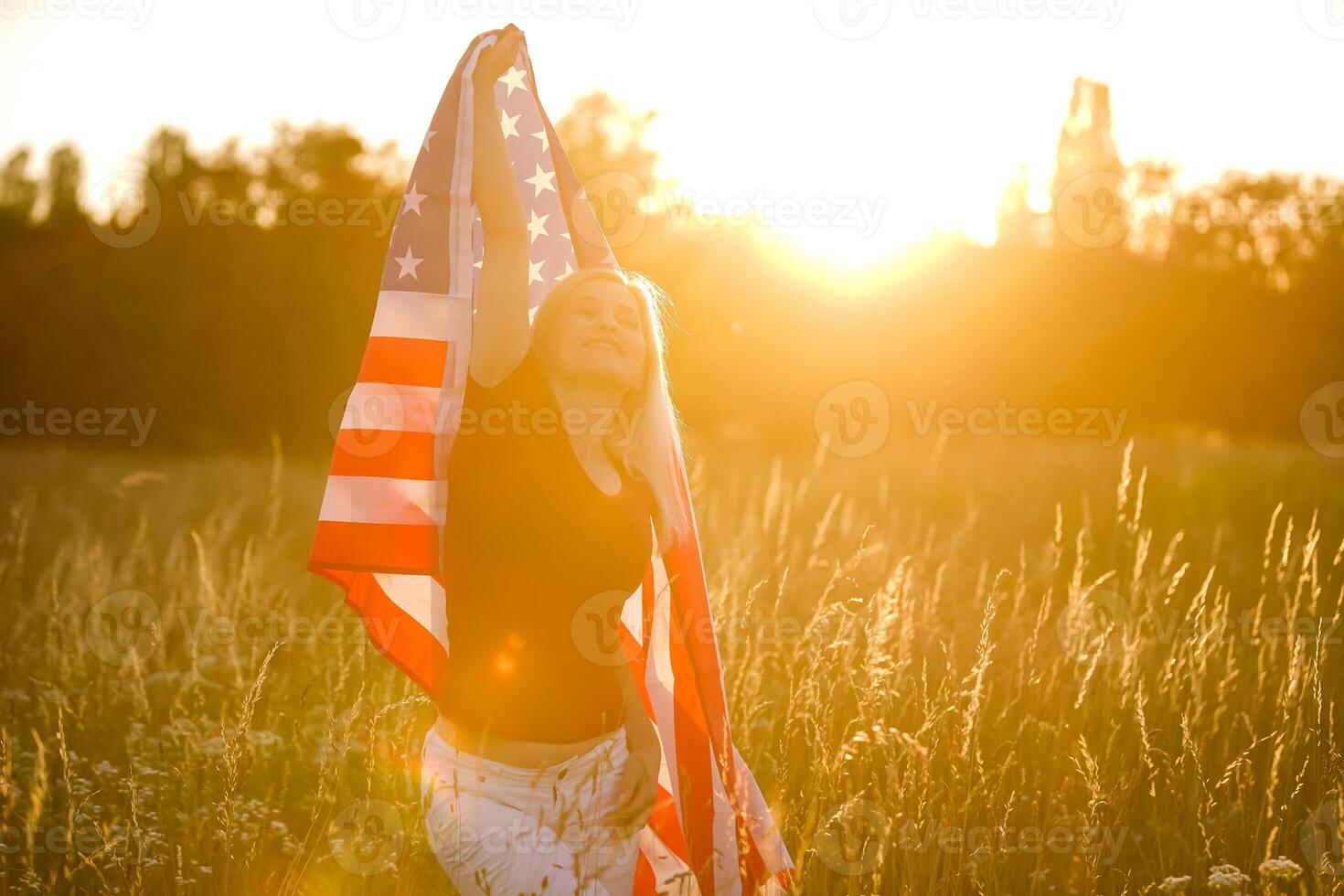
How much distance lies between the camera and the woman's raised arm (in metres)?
2.64

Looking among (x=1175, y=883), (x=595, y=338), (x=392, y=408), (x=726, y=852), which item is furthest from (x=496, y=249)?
(x=1175, y=883)

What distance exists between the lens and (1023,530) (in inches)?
311

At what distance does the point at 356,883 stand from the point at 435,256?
6.09 ft

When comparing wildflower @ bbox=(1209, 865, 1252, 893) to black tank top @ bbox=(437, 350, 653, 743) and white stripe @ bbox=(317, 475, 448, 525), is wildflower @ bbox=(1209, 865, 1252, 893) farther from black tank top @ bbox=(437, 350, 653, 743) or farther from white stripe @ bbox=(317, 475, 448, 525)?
white stripe @ bbox=(317, 475, 448, 525)

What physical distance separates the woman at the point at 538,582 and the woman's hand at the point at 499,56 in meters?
0.12

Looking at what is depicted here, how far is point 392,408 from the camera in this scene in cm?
289

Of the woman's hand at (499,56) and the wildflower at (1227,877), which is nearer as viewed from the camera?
the wildflower at (1227,877)

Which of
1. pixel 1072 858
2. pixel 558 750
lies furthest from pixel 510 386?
pixel 1072 858

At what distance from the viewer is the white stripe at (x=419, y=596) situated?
3.03 metres

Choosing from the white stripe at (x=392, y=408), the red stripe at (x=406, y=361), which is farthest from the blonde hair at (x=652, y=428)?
the white stripe at (x=392, y=408)

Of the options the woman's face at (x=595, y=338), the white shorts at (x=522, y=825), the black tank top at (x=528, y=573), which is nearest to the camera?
the white shorts at (x=522, y=825)

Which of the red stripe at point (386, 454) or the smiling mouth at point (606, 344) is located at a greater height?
the smiling mouth at point (606, 344)

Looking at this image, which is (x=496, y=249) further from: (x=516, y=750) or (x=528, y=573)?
(x=516, y=750)

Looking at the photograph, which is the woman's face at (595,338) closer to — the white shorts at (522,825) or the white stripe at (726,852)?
the white shorts at (522,825)
